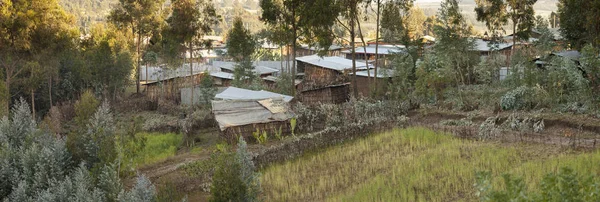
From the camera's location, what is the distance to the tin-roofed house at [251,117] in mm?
14477

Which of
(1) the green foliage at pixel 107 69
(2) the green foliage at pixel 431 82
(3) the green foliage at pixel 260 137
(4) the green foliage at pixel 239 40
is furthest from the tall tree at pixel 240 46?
(3) the green foliage at pixel 260 137

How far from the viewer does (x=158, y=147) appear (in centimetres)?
1560

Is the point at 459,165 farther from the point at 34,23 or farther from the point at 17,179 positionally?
the point at 34,23

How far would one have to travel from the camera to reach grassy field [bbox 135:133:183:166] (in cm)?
1315

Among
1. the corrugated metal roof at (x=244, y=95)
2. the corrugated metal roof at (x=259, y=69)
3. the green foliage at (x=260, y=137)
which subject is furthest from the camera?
the corrugated metal roof at (x=259, y=69)

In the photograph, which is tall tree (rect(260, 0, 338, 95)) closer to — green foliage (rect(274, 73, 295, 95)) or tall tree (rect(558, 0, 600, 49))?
green foliage (rect(274, 73, 295, 95))

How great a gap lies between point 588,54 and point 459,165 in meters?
5.87

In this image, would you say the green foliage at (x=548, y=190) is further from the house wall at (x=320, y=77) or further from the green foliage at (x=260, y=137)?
the house wall at (x=320, y=77)

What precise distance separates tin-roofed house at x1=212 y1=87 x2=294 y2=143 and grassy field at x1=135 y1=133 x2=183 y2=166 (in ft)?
5.06

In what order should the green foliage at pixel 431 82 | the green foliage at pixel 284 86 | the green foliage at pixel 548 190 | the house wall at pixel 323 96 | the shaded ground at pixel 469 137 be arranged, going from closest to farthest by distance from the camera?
the green foliage at pixel 548 190 < the shaded ground at pixel 469 137 < the green foliage at pixel 431 82 < the house wall at pixel 323 96 < the green foliage at pixel 284 86

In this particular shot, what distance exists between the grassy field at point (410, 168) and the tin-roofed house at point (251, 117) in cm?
351

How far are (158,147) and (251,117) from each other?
9.28 ft

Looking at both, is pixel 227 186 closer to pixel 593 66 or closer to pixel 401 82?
pixel 593 66

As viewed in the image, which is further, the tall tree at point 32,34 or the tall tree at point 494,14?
the tall tree at point 494,14
